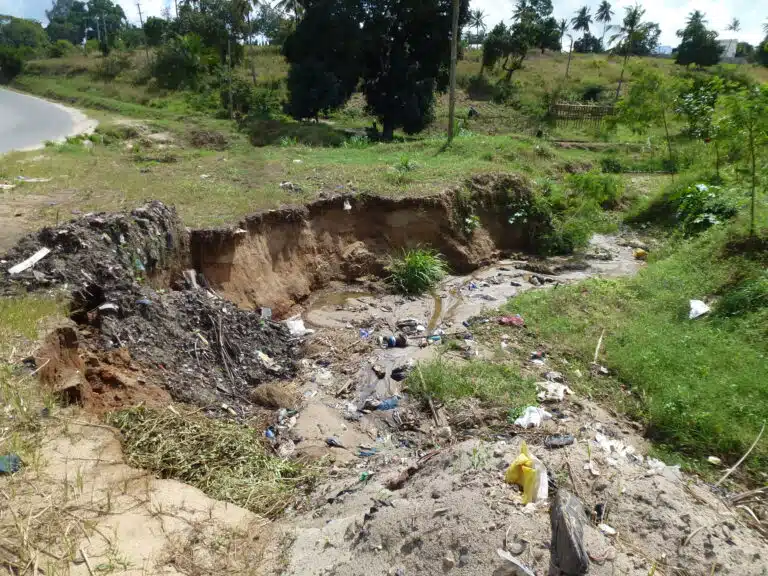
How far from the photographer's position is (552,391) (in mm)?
6047

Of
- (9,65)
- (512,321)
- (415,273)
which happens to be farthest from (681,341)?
(9,65)

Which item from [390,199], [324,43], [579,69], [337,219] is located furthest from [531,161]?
[579,69]

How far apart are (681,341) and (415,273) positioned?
182 inches

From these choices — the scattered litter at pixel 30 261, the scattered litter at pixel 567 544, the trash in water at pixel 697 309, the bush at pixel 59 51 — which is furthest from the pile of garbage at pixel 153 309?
the bush at pixel 59 51

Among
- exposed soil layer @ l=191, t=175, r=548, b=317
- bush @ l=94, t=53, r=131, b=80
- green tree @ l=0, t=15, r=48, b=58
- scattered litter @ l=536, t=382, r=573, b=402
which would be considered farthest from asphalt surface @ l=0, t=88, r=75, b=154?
green tree @ l=0, t=15, r=48, b=58

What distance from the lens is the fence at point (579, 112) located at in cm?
2481

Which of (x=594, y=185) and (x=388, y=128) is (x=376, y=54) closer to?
(x=388, y=128)

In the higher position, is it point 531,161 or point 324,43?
point 324,43

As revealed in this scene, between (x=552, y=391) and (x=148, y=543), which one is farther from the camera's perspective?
(x=552, y=391)

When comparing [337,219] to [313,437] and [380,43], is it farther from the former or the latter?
[380,43]

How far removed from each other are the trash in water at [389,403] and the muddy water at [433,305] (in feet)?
0.61

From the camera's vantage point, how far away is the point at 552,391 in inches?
238

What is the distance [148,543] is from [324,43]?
62.6 ft

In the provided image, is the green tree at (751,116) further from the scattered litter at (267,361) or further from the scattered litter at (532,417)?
the scattered litter at (267,361)
